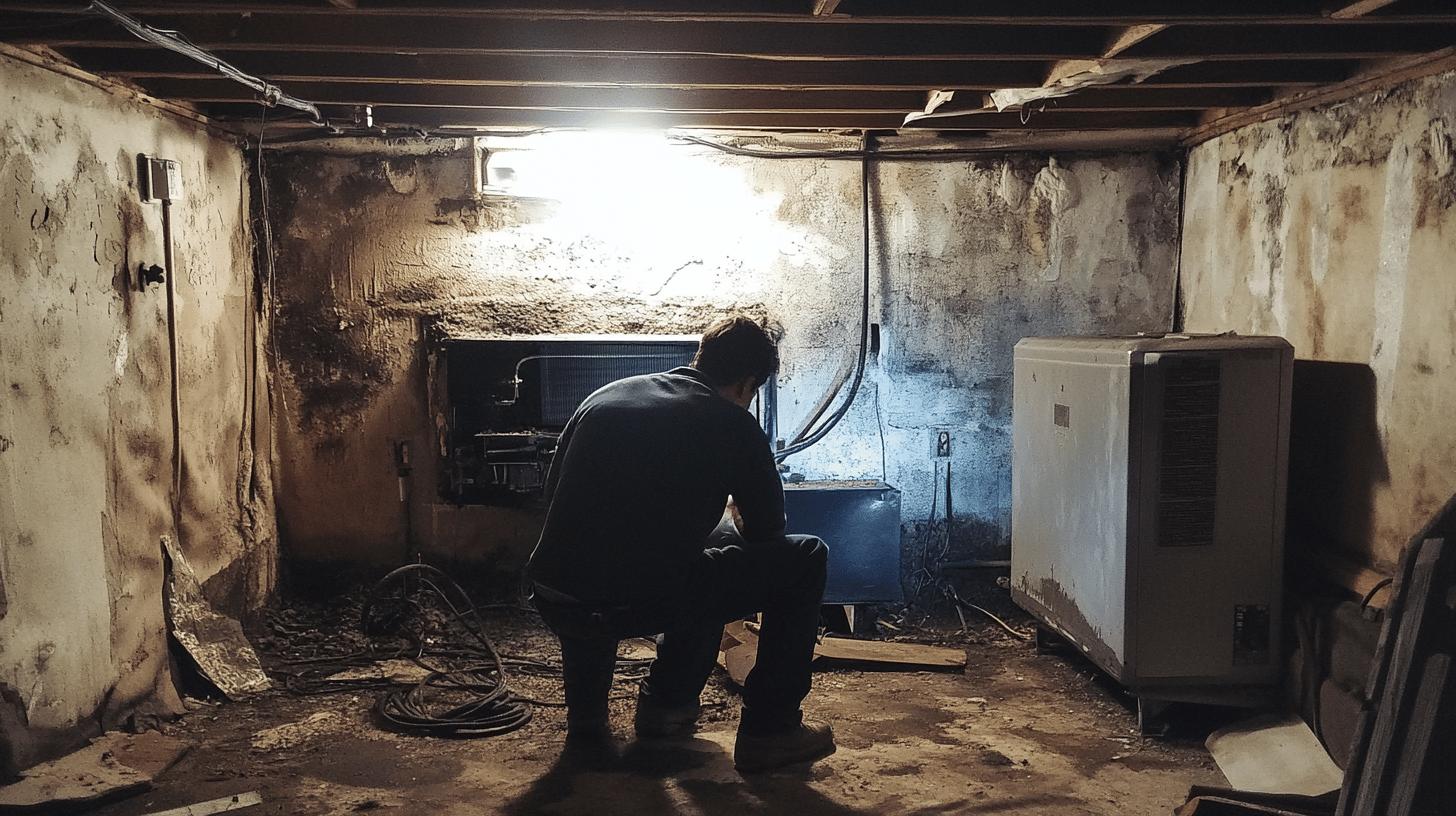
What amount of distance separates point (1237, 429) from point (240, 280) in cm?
380

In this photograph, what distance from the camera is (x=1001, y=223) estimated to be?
4.58 metres

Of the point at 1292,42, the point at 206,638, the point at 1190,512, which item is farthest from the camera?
the point at 206,638

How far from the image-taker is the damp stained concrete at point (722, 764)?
9.13 feet

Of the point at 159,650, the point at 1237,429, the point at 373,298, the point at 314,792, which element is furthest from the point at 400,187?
the point at 1237,429

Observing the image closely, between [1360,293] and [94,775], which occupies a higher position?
[1360,293]

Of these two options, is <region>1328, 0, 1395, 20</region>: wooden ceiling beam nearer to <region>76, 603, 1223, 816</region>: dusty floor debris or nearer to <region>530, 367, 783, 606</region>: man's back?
<region>530, 367, 783, 606</region>: man's back

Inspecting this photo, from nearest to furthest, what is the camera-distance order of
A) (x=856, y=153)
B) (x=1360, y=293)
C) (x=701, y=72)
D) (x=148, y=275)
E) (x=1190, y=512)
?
(x=1190, y=512)
(x=1360, y=293)
(x=701, y=72)
(x=148, y=275)
(x=856, y=153)

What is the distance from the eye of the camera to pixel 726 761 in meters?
3.02

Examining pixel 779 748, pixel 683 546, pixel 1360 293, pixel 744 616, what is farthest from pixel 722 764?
pixel 1360 293

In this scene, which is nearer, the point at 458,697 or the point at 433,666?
the point at 458,697

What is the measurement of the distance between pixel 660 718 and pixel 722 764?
0.93 ft

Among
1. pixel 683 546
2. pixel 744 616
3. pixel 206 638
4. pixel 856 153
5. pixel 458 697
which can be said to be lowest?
pixel 458 697

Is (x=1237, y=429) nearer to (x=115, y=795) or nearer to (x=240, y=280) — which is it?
(x=115, y=795)

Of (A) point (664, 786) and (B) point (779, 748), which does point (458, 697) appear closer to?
(A) point (664, 786)
